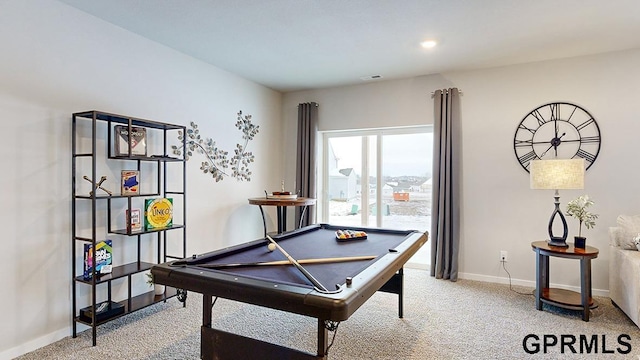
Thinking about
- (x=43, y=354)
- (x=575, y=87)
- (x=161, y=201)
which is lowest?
(x=43, y=354)

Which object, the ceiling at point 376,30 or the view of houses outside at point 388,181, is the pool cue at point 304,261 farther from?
the view of houses outside at point 388,181

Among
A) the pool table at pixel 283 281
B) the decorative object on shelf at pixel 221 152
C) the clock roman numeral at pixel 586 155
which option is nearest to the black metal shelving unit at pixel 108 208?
the decorative object on shelf at pixel 221 152

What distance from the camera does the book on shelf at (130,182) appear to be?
2797 millimetres

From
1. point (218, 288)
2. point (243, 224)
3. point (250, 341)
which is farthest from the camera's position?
point (243, 224)

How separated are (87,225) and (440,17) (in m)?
3.31

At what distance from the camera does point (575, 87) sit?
3613 mm

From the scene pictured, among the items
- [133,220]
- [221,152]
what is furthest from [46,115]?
[221,152]

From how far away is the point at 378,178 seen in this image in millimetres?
4770

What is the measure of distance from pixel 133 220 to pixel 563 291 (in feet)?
13.1

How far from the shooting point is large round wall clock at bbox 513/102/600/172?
11.6 feet

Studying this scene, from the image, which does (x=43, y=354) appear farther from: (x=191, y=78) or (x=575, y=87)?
(x=575, y=87)

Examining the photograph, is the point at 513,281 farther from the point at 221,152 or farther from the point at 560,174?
the point at 221,152

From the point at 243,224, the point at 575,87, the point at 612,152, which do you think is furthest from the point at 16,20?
the point at 612,152

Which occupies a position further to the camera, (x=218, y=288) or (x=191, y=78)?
(x=191, y=78)
